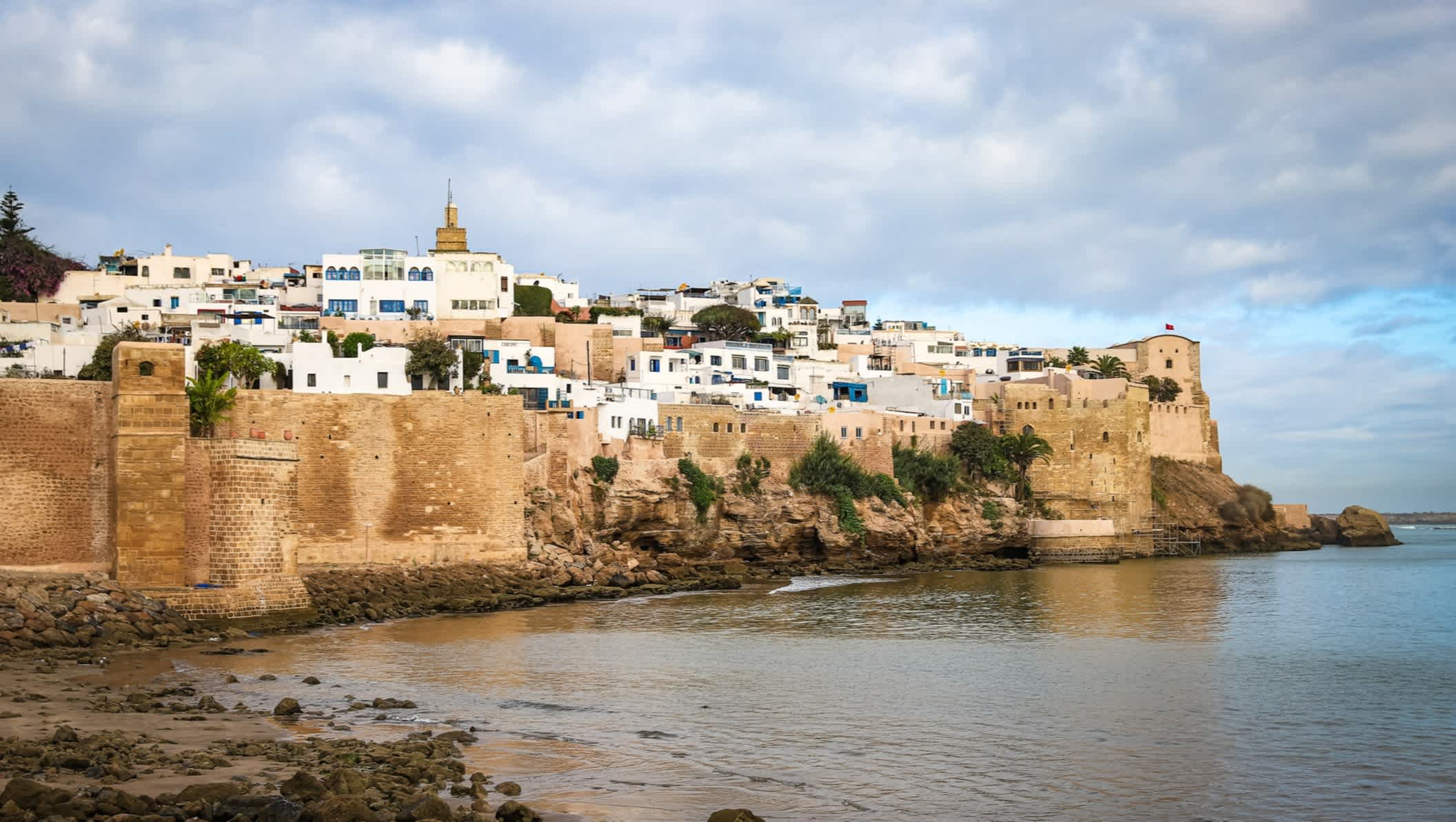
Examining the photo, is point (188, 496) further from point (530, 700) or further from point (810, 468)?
point (810, 468)

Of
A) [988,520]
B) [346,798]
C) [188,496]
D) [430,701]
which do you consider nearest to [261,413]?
[188,496]

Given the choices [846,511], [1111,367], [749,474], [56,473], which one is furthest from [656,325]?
[56,473]

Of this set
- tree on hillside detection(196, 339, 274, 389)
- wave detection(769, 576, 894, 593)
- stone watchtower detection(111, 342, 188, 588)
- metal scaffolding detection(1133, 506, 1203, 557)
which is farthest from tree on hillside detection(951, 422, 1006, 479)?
stone watchtower detection(111, 342, 188, 588)

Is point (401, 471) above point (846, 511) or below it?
above

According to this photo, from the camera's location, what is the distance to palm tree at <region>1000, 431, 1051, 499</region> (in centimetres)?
5053

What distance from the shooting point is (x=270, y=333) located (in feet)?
132

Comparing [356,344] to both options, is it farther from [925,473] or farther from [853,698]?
[853,698]

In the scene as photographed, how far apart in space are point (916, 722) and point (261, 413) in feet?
58.4

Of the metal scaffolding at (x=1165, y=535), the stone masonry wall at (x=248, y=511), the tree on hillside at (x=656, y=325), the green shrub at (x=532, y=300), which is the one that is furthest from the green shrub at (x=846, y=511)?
the stone masonry wall at (x=248, y=511)

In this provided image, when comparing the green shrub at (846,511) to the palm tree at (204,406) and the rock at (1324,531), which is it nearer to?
the palm tree at (204,406)

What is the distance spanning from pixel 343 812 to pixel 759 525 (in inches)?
1198

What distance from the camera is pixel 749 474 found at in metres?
41.3

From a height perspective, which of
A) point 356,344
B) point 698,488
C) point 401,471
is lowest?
point 698,488

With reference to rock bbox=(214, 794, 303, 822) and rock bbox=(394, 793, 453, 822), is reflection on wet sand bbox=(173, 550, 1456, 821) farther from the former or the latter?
rock bbox=(214, 794, 303, 822)
